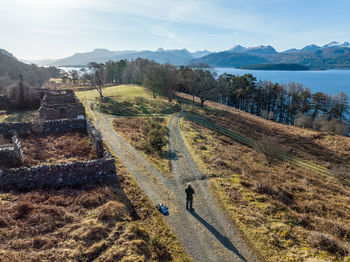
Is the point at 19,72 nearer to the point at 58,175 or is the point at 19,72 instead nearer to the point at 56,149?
the point at 56,149

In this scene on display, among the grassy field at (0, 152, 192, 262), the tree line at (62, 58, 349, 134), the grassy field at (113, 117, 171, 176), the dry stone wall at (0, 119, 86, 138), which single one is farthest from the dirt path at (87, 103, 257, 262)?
the tree line at (62, 58, 349, 134)

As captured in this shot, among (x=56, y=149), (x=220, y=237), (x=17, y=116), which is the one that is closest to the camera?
(x=220, y=237)

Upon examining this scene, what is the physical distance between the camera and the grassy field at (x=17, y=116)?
3900 centimetres

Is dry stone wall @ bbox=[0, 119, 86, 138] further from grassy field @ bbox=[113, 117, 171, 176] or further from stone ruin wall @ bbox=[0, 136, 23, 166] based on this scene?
stone ruin wall @ bbox=[0, 136, 23, 166]

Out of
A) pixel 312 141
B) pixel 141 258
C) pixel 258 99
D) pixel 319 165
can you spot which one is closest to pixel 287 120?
pixel 258 99

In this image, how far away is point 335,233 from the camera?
13609mm

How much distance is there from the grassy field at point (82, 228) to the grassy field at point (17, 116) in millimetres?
33245

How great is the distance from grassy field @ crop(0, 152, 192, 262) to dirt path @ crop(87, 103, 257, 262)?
3.26 feet

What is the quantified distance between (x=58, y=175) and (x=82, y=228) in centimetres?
573

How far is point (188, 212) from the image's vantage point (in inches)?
564

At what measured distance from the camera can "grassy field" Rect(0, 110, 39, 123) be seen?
39.0m

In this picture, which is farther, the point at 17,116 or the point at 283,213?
the point at 17,116

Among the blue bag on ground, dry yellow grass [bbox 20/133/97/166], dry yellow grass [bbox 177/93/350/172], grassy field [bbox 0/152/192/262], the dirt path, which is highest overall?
dry yellow grass [bbox 20/133/97/166]

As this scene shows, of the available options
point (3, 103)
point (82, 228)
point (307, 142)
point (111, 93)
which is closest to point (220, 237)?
point (82, 228)
